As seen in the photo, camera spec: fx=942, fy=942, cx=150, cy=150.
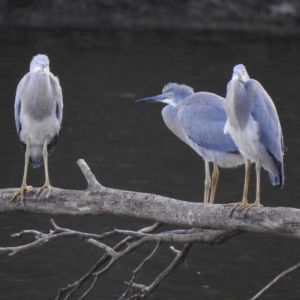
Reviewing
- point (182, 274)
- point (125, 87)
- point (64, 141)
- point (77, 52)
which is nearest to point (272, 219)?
point (182, 274)

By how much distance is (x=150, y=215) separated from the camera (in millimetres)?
5637

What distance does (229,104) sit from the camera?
237 inches

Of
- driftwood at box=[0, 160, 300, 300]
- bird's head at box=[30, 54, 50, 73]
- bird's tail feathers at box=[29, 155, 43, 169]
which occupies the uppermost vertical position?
bird's head at box=[30, 54, 50, 73]

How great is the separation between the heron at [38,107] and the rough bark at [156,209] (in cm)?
68

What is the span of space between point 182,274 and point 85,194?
274 cm

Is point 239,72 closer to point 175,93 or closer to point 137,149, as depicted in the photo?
point 175,93

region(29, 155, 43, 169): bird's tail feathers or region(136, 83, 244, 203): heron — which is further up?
region(136, 83, 244, 203): heron

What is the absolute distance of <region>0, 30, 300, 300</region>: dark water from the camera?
26.6ft

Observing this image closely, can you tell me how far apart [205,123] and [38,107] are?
143cm

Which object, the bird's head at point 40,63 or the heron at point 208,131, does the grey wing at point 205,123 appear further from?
the bird's head at point 40,63

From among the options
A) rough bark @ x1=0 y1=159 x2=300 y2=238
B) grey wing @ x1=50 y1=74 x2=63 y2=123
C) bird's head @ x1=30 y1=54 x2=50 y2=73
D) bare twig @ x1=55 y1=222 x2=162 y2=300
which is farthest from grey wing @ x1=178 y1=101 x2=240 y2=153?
rough bark @ x1=0 y1=159 x2=300 y2=238

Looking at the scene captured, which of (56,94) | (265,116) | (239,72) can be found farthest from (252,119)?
(56,94)

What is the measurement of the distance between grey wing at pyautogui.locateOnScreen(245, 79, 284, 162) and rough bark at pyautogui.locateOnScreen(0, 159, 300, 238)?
28.7 inches

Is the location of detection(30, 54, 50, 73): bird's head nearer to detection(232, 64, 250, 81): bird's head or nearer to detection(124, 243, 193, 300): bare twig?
detection(232, 64, 250, 81): bird's head
